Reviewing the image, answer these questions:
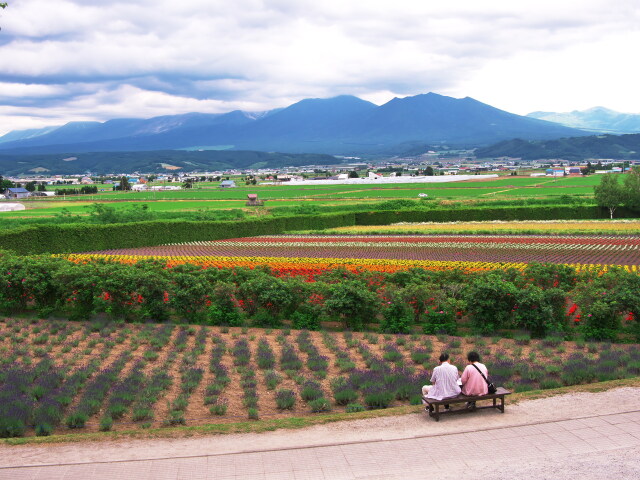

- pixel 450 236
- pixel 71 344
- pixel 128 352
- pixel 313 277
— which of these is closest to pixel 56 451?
pixel 128 352

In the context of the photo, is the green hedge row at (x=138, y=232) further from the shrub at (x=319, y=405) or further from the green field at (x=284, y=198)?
the shrub at (x=319, y=405)

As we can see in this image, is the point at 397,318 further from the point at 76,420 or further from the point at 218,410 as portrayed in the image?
the point at 76,420

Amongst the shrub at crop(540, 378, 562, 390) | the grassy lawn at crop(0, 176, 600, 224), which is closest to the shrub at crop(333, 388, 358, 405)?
the shrub at crop(540, 378, 562, 390)

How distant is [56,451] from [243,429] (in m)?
2.66

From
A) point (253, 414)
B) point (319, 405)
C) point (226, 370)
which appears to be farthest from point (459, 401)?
point (226, 370)

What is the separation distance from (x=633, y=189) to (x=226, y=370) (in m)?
62.3

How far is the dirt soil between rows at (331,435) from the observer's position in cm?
793

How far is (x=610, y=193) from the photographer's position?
2372 inches

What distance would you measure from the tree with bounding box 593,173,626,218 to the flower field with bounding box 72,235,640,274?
2456cm

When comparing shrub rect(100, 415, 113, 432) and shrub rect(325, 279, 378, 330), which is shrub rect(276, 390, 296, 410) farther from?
shrub rect(325, 279, 378, 330)

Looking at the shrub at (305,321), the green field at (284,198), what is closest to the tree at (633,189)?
the green field at (284,198)

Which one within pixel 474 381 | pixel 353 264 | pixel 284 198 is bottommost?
pixel 353 264

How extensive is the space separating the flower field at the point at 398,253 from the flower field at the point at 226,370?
8751 millimetres

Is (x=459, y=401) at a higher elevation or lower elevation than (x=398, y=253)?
higher
